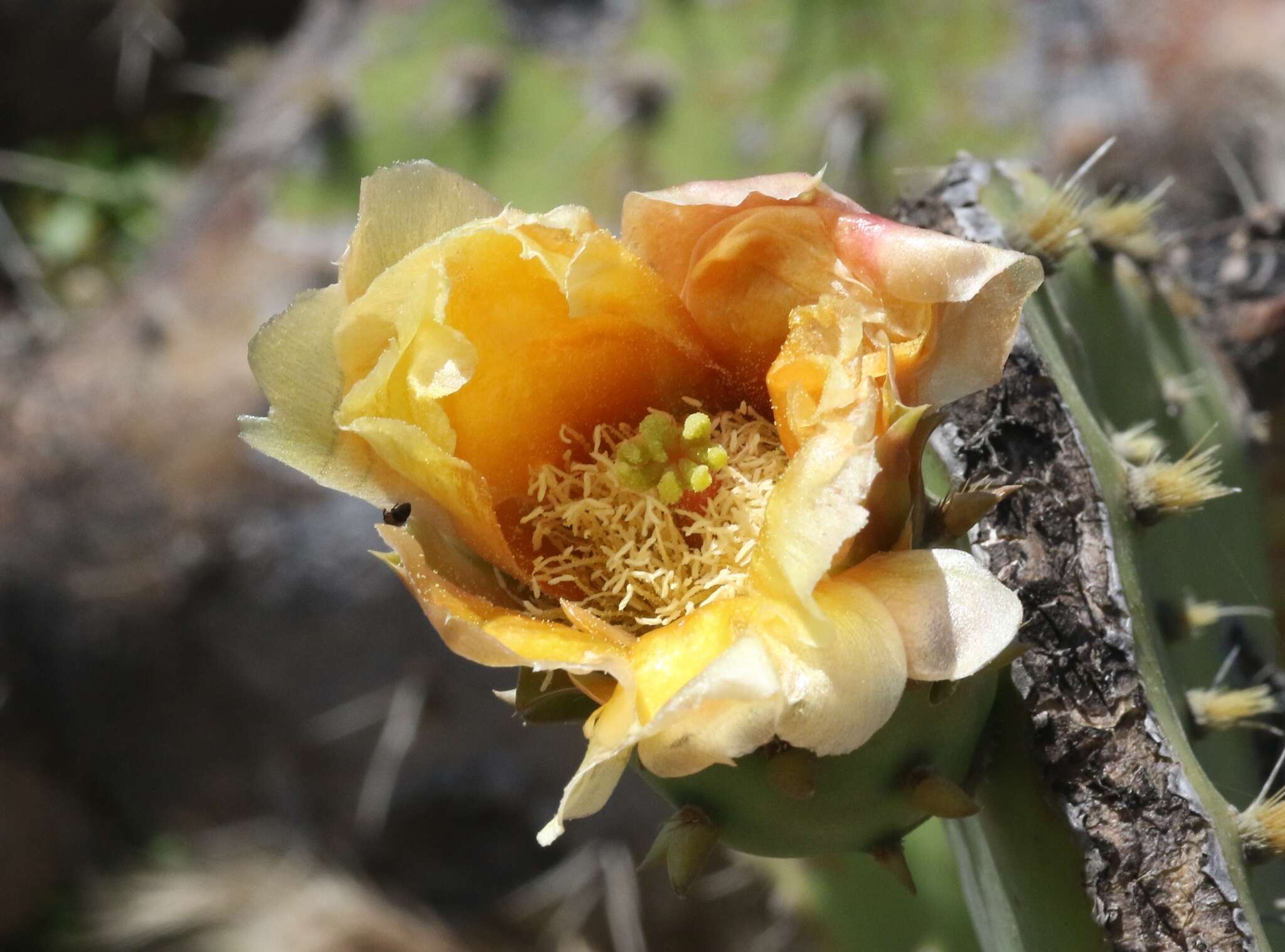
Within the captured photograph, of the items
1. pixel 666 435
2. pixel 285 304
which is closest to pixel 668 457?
pixel 666 435

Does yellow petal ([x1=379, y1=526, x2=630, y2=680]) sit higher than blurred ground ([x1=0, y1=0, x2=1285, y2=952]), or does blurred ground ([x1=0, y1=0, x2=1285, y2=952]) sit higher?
yellow petal ([x1=379, y1=526, x2=630, y2=680])

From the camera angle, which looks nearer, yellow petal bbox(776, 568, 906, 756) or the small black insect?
yellow petal bbox(776, 568, 906, 756)

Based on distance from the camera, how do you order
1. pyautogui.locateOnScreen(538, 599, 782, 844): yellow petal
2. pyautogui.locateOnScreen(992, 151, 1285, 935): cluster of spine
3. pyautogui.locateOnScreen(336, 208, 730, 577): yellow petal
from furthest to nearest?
1. pyautogui.locateOnScreen(992, 151, 1285, 935): cluster of spine
2. pyautogui.locateOnScreen(336, 208, 730, 577): yellow petal
3. pyautogui.locateOnScreen(538, 599, 782, 844): yellow petal

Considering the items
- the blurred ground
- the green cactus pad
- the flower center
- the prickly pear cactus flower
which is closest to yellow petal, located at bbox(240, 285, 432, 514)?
the prickly pear cactus flower

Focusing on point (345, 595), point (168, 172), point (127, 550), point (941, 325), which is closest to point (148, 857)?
point (127, 550)

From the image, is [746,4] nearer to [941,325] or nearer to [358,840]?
[941,325]

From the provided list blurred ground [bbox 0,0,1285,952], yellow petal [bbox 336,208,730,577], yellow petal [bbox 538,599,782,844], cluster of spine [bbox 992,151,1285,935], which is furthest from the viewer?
blurred ground [bbox 0,0,1285,952]

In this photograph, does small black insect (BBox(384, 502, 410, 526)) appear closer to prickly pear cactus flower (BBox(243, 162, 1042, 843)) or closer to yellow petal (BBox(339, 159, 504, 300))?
prickly pear cactus flower (BBox(243, 162, 1042, 843))
